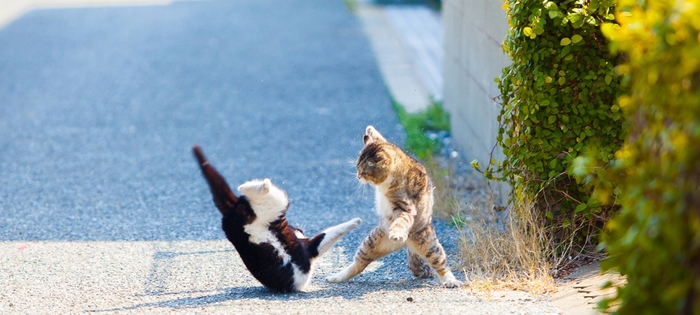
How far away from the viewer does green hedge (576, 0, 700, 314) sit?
2.24 meters

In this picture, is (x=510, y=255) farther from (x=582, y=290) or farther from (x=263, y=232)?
(x=263, y=232)

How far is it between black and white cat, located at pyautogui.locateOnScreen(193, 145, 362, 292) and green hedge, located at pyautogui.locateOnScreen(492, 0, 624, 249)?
134cm

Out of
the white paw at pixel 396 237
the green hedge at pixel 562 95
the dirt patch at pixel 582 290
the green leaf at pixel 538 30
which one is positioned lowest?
the dirt patch at pixel 582 290

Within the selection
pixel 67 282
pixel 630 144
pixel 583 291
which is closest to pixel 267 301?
pixel 67 282

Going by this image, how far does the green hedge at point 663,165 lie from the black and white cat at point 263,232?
187 centimetres

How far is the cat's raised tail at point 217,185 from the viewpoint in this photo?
388 centimetres

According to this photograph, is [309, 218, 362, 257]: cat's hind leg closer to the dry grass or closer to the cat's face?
the cat's face

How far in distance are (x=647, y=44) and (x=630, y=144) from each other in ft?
1.14

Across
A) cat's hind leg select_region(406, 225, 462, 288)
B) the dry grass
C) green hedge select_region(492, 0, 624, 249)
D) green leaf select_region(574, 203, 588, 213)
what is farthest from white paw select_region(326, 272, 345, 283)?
green leaf select_region(574, 203, 588, 213)

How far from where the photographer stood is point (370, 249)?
428 cm

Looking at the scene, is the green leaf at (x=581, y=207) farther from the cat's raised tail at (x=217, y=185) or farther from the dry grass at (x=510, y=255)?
the cat's raised tail at (x=217, y=185)

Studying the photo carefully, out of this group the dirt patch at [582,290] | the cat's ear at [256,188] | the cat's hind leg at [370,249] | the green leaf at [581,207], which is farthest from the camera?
the green leaf at [581,207]

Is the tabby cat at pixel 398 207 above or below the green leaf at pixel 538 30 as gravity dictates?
below

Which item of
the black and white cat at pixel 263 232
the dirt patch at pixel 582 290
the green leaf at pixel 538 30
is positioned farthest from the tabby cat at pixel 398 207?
the green leaf at pixel 538 30
